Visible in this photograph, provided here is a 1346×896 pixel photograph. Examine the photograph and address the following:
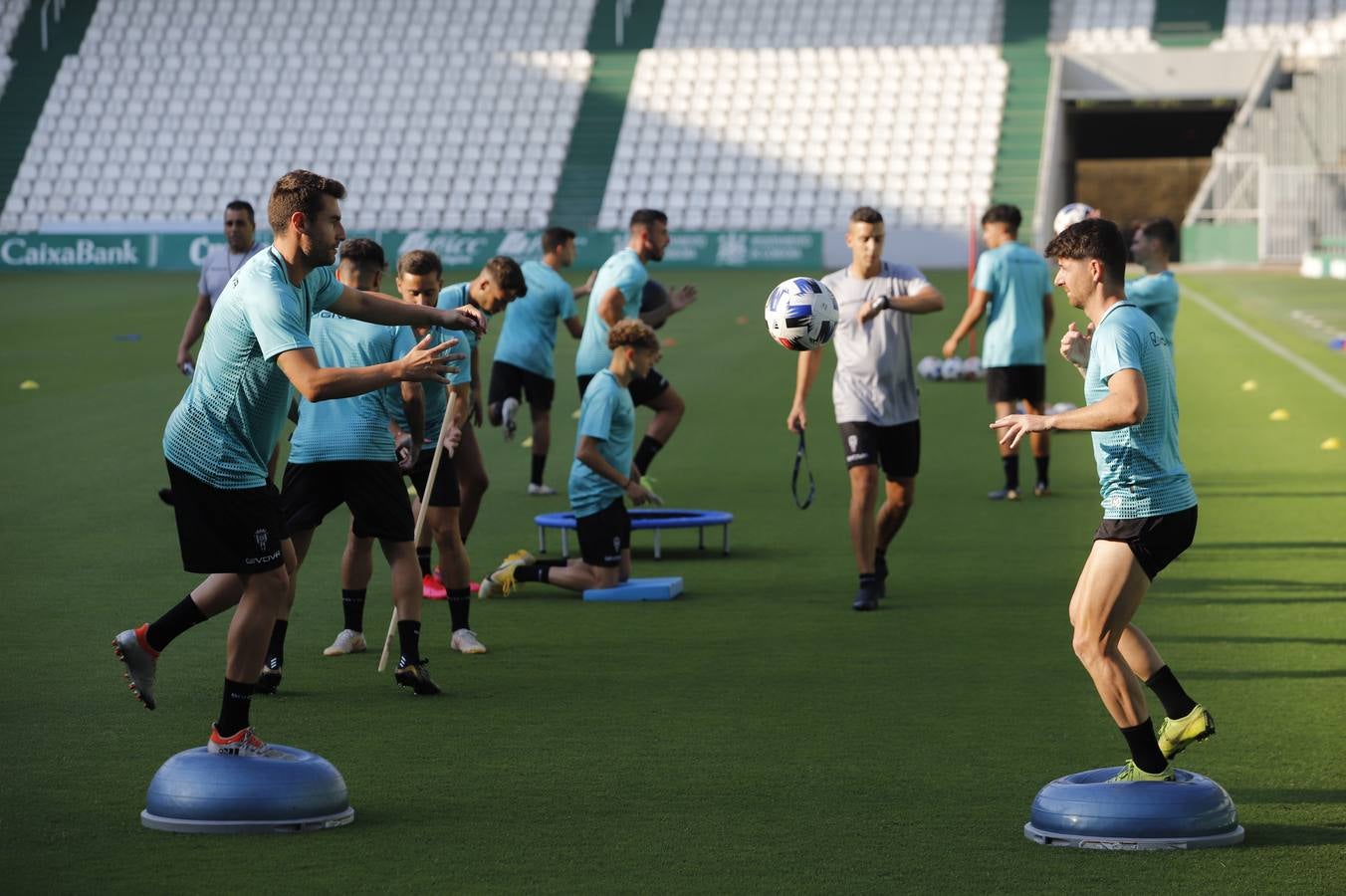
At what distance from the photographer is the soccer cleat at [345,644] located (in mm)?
8852

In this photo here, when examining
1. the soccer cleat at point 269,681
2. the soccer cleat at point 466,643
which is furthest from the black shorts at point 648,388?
the soccer cleat at point 269,681

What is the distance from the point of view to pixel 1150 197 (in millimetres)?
61969

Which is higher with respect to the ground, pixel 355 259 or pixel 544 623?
pixel 355 259

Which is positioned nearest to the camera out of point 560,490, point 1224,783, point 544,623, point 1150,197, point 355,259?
point 1224,783

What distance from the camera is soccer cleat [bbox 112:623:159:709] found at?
670 cm

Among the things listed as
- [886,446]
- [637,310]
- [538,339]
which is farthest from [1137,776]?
[538,339]

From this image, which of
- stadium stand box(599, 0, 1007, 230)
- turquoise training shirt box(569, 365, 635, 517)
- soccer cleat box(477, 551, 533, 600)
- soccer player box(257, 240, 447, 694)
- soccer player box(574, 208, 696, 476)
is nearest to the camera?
soccer player box(257, 240, 447, 694)

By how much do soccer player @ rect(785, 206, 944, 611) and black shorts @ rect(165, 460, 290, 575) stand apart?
14.4 feet

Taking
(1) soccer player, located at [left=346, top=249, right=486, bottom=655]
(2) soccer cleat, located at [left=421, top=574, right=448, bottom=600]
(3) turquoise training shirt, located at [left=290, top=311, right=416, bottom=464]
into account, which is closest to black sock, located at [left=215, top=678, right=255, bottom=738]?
(3) turquoise training shirt, located at [left=290, top=311, right=416, bottom=464]

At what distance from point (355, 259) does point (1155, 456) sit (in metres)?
3.92

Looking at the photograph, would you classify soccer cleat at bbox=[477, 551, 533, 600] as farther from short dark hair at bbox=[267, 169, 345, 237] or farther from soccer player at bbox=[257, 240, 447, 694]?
short dark hair at bbox=[267, 169, 345, 237]

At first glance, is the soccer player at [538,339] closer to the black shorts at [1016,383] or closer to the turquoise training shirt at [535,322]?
the turquoise training shirt at [535,322]

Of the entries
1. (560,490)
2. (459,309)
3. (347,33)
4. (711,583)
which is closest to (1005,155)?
(347,33)

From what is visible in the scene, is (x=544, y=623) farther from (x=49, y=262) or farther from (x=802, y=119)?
(x=802, y=119)
